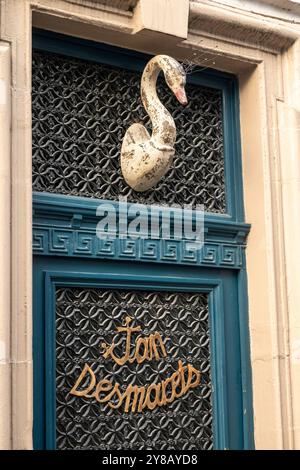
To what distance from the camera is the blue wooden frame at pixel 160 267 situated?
502 cm

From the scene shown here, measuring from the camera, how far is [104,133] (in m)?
5.48

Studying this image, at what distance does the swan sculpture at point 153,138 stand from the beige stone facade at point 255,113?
23 centimetres

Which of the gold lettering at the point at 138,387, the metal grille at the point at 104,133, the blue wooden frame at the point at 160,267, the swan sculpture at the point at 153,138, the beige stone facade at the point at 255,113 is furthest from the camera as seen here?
the swan sculpture at the point at 153,138

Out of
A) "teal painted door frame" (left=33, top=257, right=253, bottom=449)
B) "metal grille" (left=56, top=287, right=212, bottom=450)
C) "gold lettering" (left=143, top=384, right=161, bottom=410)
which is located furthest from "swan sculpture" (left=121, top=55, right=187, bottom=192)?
"gold lettering" (left=143, top=384, right=161, bottom=410)

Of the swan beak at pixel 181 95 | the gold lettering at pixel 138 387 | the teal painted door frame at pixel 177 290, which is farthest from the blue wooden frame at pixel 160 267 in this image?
the swan beak at pixel 181 95

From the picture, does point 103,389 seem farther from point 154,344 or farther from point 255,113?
point 255,113

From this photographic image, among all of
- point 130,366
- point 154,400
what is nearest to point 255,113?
point 130,366

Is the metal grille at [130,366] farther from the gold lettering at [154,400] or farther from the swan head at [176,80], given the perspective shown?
the swan head at [176,80]

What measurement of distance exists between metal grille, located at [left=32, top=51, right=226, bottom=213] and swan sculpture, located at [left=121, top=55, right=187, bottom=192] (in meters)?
0.08

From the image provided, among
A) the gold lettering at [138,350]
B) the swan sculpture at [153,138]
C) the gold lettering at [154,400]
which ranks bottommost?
the gold lettering at [154,400]

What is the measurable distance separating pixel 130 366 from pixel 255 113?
183cm

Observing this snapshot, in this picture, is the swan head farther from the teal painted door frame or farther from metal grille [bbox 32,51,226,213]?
the teal painted door frame
